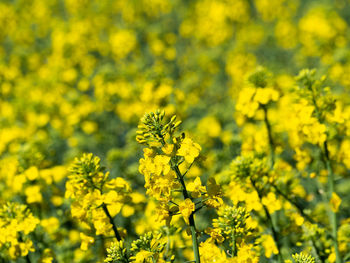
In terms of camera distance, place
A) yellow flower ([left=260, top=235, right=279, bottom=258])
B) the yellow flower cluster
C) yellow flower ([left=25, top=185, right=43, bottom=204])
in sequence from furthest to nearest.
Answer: yellow flower ([left=25, top=185, right=43, bottom=204]) → yellow flower ([left=260, top=235, right=279, bottom=258]) → the yellow flower cluster

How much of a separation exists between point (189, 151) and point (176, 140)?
0.44 feet

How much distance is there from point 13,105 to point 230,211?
7059 mm

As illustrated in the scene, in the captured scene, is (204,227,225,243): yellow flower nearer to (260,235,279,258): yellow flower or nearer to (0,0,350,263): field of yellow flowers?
(0,0,350,263): field of yellow flowers

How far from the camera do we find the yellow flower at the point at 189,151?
6.51 ft

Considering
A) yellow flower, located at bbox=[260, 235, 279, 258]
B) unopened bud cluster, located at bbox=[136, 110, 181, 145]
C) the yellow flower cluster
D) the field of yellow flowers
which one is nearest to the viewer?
unopened bud cluster, located at bbox=[136, 110, 181, 145]

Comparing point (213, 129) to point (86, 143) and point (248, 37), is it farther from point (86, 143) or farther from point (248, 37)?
point (248, 37)

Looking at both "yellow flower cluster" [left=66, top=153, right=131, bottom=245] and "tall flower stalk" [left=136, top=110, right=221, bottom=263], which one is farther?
"yellow flower cluster" [left=66, top=153, right=131, bottom=245]

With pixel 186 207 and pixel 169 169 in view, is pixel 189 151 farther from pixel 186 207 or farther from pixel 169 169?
pixel 186 207

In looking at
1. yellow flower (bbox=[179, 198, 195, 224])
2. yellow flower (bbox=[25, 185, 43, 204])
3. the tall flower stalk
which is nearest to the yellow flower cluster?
the tall flower stalk

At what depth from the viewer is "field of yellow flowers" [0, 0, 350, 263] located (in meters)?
2.26

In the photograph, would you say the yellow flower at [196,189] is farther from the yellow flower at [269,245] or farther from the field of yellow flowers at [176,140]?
the yellow flower at [269,245]

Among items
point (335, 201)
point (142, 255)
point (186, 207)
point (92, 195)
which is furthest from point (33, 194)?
point (335, 201)

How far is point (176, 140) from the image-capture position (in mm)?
2096

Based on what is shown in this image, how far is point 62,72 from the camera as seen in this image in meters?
9.63
